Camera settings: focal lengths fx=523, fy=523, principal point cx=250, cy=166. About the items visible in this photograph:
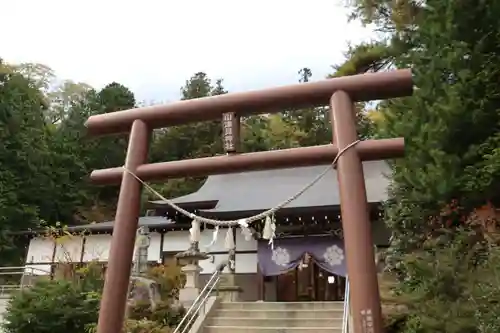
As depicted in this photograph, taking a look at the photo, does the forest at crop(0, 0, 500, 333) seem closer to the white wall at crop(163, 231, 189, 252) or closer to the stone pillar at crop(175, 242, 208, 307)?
the stone pillar at crop(175, 242, 208, 307)

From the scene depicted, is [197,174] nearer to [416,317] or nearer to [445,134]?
[416,317]

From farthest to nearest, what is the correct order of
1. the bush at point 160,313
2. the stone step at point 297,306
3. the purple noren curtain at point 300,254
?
the purple noren curtain at point 300,254, the bush at point 160,313, the stone step at point 297,306

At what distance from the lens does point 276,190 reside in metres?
17.1

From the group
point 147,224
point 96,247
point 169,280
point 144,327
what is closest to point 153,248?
point 147,224

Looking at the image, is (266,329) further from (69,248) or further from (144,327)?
(69,248)

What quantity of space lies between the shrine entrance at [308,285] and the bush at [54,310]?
6.34 m

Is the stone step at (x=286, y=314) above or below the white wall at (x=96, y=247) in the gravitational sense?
below

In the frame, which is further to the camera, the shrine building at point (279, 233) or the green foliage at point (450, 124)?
the shrine building at point (279, 233)

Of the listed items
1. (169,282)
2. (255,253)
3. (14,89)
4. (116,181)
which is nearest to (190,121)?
(116,181)

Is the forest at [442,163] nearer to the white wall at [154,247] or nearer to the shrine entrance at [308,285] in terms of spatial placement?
the shrine entrance at [308,285]

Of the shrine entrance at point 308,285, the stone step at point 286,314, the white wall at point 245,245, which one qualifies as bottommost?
the stone step at point 286,314

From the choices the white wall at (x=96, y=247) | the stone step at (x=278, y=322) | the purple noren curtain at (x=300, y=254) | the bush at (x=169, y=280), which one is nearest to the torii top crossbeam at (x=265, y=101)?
the stone step at (x=278, y=322)

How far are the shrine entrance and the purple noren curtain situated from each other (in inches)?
47.9

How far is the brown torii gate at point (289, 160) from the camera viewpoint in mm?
4656
